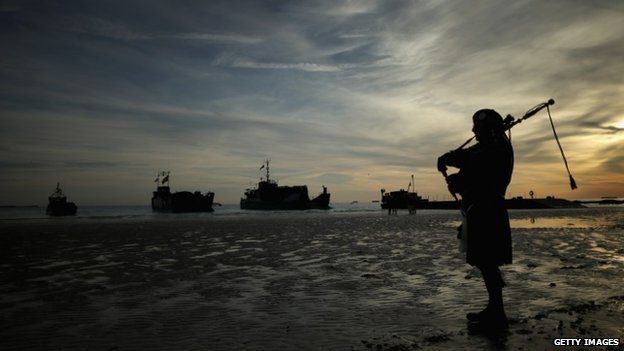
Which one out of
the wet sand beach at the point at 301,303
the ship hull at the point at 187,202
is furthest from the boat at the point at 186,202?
the wet sand beach at the point at 301,303

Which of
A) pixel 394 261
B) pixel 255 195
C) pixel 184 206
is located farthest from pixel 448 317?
pixel 255 195

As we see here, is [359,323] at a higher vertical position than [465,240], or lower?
lower

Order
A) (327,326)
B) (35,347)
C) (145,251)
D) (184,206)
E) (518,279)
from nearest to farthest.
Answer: (35,347) < (327,326) < (518,279) < (145,251) < (184,206)

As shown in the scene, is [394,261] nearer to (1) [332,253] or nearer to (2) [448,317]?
(1) [332,253]

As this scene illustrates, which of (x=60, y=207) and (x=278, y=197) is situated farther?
(x=278, y=197)

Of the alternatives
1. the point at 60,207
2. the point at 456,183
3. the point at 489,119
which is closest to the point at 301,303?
the point at 456,183

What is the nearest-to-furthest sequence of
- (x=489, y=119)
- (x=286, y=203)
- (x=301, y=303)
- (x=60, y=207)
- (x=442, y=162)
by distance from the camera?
(x=489, y=119) < (x=442, y=162) < (x=301, y=303) < (x=60, y=207) < (x=286, y=203)

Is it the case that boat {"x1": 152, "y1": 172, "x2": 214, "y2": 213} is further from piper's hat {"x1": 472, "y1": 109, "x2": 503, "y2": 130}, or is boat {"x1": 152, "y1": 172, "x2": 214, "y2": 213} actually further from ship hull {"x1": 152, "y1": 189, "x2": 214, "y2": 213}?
piper's hat {"x1": 472, "y1": 109, "x2": 503, "y2": 130}

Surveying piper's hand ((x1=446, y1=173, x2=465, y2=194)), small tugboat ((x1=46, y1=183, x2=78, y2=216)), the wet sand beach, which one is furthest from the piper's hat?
small tugboat ((x1=46, y1=183, x2=78, y2=216))

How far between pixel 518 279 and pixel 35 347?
290 inches

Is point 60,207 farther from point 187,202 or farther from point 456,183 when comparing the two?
point 456,183

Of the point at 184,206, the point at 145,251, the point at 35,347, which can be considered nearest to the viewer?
the point at 35,347

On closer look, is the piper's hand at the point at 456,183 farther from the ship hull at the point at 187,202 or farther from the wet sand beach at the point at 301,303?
the ship hull at the point at 187,202

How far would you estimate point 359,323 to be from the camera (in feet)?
16.5
